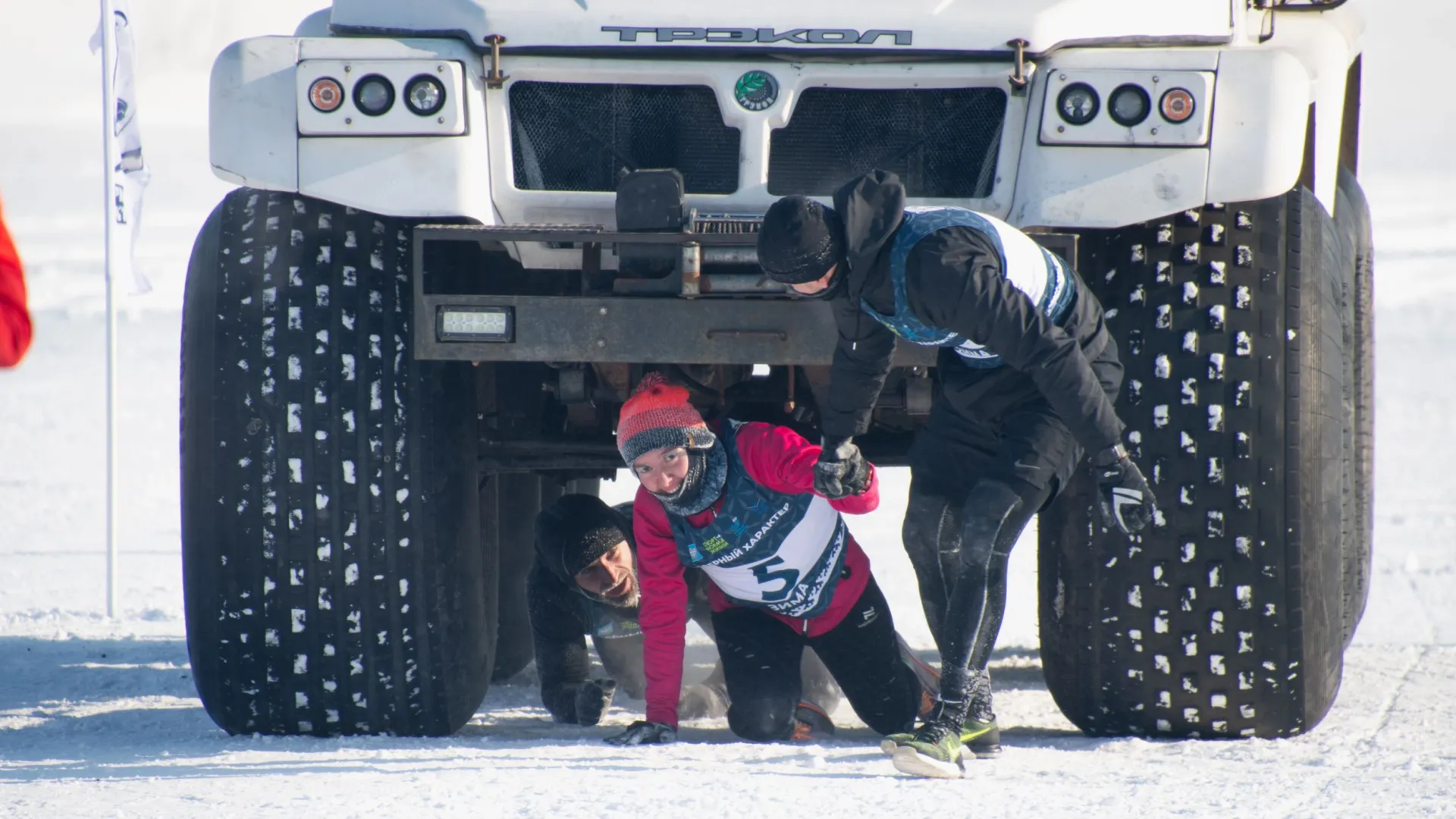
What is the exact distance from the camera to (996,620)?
3.86m

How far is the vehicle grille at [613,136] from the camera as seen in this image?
3.92m

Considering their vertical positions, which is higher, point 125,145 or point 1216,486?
point 125,145

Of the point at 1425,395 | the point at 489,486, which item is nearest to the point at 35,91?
the point at 1425,395

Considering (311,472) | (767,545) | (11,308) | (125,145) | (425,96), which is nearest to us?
(11,308)

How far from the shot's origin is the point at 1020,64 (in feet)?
12.1

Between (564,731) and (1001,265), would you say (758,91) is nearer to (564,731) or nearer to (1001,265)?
(1001,265)

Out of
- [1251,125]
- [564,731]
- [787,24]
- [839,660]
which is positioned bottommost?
[564,731]

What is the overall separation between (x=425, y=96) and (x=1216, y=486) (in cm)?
195

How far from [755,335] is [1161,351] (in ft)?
3.03

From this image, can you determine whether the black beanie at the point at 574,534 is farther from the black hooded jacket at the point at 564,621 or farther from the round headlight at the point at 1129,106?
the round headlight at the point at 1129,106

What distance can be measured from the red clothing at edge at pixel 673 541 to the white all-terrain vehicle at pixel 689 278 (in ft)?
1.22

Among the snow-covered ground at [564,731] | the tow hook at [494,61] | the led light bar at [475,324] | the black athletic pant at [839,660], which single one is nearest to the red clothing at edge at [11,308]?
the snow-covered ground at [564,731]

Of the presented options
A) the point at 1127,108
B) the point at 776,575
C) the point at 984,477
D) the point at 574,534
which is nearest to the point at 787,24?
the point at 1127,108

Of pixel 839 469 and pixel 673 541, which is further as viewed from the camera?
pixel 673 541
